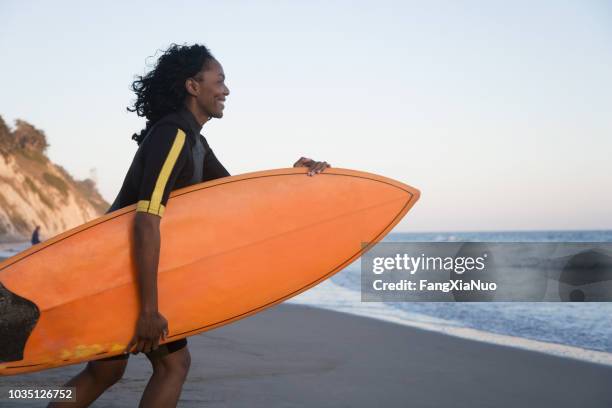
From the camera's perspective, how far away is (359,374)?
429 cm

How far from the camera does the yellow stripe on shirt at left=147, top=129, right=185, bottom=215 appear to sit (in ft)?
6.80

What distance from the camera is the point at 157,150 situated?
6.95ft

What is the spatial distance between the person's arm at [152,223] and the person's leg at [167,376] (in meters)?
0.08

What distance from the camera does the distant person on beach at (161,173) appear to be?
2.08 meters

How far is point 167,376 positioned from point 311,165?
48.2 inches

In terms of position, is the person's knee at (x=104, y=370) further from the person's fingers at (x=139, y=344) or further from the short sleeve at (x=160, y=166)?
the short sleeve at (x=160, y=166)

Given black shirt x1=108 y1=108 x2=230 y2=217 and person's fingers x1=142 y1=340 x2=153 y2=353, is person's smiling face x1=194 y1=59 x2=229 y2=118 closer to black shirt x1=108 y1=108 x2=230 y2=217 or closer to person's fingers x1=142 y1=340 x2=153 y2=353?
black shirt x1=108 y1=108 x2=230 y2=217

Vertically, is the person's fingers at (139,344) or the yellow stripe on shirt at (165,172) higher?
the yellow stripe on shirt at (165,172)

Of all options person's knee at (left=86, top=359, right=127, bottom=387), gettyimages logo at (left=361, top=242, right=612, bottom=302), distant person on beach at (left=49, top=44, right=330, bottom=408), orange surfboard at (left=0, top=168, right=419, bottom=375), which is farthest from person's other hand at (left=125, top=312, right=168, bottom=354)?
gettyimages logo at (left=361, top=242, right=612, bottom=302)

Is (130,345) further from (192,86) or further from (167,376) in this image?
(192,86)

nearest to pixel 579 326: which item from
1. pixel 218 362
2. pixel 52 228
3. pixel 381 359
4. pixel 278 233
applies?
pixel 381 359

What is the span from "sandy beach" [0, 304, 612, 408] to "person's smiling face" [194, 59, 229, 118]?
1586 millimetres

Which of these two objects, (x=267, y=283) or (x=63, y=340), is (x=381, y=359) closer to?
(x=267, y=283)

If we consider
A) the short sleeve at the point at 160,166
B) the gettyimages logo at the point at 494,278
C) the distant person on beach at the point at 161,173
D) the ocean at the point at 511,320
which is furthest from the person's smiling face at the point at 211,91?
the gettyimages logo at the point at 494,278
